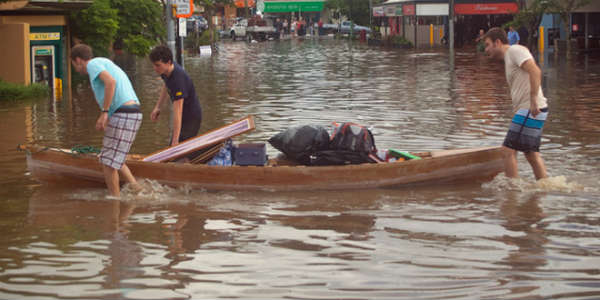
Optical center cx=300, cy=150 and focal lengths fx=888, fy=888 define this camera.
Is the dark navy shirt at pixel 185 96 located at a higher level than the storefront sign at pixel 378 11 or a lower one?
lower

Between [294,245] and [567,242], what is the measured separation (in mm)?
2277

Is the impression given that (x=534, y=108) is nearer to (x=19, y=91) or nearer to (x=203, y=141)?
(x=203, y=141)

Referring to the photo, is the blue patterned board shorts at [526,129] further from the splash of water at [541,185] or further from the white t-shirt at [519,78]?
the splash of water at [541,185]

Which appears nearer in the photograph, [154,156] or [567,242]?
[567,242]

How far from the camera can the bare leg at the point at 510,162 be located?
984 centimetres

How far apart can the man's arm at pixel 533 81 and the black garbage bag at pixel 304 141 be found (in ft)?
7.64

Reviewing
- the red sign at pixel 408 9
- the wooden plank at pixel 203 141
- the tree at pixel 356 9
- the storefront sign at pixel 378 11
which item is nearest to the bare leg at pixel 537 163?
→ the wooden plank at pixel 203 141

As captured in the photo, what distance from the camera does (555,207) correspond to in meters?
8.88

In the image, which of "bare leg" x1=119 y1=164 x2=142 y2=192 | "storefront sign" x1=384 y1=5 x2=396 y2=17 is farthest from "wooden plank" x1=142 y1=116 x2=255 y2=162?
"storefront sign" x1=384 y1=5 x2=396 y2=17

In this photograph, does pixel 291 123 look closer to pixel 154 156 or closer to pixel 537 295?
pixel 154 156

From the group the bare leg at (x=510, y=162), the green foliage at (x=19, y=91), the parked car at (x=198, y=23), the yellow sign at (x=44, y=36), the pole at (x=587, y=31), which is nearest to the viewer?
the bare leg at (x=510, y=162)

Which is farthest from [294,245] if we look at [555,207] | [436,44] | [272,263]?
[436,44]

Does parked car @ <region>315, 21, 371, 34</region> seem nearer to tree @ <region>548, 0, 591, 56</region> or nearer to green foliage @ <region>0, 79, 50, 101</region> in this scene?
tree @ <region>548, 0, 591, 56</region>

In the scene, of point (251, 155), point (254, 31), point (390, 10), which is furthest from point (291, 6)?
point (251, 155)
